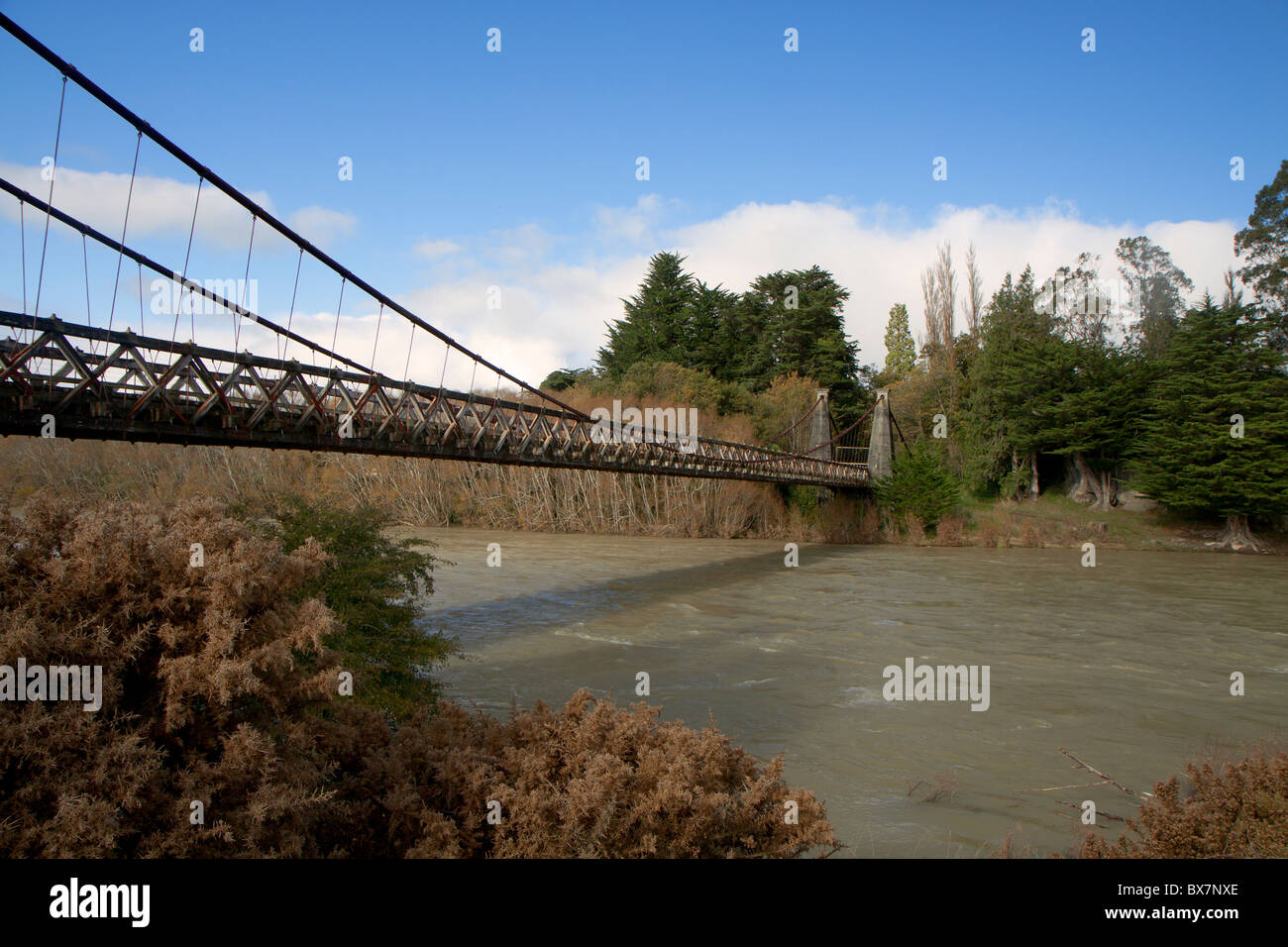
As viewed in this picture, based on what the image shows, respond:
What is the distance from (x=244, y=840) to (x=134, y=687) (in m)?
0.67

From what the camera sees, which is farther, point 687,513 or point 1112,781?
point 687,513

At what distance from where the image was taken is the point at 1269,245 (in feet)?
118

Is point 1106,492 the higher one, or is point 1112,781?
point 1106,492

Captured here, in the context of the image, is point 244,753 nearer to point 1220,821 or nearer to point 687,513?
point 1220,821

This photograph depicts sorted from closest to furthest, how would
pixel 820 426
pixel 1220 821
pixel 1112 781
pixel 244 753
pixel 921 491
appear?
pixel 244 753 < pixel 1220 821 < pixel 1112 781 < pixel 921 491 < pixel 820 426

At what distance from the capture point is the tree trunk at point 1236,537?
2872 cm

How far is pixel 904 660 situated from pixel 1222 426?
2530 centimetres

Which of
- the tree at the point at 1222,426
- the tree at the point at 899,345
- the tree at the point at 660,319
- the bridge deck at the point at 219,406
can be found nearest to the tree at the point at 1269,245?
the tree at the point at 1222,426

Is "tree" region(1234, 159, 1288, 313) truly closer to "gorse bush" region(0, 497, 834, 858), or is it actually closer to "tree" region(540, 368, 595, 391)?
"tree" region(540, 368, 595, 391)

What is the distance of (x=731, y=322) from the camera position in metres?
46.3

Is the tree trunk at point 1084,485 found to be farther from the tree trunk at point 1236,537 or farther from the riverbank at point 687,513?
the tree trunk at point 1236,537

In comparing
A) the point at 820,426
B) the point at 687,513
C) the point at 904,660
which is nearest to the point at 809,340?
the point at 820,426

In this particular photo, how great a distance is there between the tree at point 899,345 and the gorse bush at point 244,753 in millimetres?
48558
